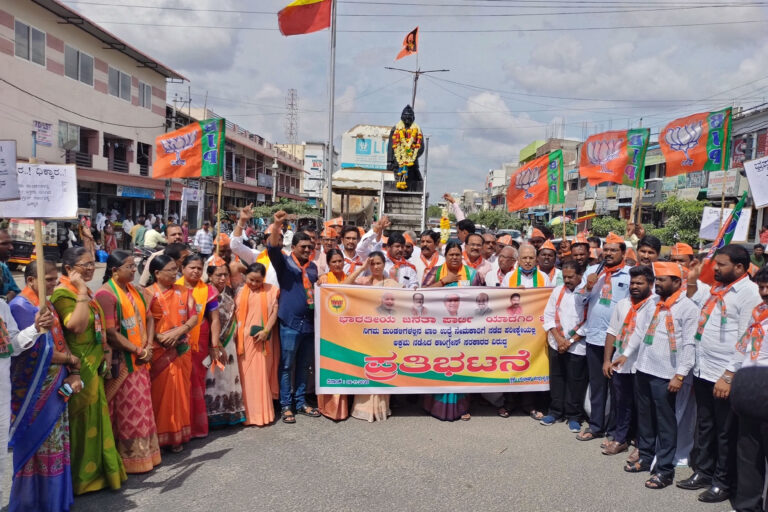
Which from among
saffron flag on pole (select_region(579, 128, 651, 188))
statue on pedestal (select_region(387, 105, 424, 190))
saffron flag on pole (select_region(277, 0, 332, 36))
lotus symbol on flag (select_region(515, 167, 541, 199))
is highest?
saffron flag on pole (select_region(277, 0, 332, 36))

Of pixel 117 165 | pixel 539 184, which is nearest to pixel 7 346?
pixel 539 184

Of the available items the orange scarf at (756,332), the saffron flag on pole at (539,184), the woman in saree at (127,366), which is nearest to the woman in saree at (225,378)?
the woman in saree at (127,366)

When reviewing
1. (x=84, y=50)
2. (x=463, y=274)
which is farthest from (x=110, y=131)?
(x=463, y=274)

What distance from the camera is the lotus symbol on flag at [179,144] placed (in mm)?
7000

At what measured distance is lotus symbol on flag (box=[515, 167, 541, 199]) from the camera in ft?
28.1

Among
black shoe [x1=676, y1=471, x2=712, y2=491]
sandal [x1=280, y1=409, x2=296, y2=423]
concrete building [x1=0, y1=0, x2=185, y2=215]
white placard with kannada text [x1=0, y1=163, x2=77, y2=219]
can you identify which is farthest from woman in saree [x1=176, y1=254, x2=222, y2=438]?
concrete building [x1=0, y1=0, x2=185, y2=215]

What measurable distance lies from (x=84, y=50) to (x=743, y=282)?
27853 millimetres

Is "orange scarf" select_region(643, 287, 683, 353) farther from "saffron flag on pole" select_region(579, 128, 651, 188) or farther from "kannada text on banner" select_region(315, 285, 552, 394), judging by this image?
"saffron flag on pole" select_region(579, 128, 651, 188)

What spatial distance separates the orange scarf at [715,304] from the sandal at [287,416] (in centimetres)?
358

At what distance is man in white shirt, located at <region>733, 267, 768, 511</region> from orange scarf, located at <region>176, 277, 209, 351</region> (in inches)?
161

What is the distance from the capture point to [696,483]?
4020 millimetres

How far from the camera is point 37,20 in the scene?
20812mm

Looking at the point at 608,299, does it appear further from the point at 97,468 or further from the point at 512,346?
the point at 97,468

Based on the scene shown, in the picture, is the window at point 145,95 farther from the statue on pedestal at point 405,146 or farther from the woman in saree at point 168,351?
the woman in saree at point 168,351
